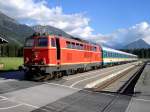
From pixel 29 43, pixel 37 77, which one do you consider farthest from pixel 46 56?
pixel 37 77

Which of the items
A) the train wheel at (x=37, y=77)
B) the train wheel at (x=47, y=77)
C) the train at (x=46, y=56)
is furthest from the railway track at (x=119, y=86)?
the train wheel at (x=37, y=77)

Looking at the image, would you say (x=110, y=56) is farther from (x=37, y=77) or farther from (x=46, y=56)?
(x=46, y=56)

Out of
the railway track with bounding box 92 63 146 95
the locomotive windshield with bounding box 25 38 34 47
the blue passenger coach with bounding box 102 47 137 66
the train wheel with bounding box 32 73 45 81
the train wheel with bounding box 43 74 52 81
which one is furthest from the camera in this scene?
the blue passenger coach with bounding box 102 47 137 66

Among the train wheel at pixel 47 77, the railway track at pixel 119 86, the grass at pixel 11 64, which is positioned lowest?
the railway track at pixel 119 86

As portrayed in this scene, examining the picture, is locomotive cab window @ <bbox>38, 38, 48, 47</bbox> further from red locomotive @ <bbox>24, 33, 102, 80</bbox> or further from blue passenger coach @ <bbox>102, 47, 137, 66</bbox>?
blue passenger coach @ <bbox>102, 47, 137, 66</bbox>

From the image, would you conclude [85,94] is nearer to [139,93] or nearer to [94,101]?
[94,101]

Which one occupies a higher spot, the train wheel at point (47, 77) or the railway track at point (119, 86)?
the train wheel at point (47, 77)

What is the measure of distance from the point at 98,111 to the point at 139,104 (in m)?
3.09

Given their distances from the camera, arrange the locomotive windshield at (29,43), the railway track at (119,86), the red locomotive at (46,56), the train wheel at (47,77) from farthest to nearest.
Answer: the train wheel at (47,77), the locomotive windshield at (29,43), the red locomotive at (46,56), the railway track at (119,86)

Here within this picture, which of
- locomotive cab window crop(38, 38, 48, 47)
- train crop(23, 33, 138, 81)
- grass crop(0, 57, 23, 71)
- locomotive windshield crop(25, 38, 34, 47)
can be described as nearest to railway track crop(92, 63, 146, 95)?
train crop(23, 33, 138, 81)

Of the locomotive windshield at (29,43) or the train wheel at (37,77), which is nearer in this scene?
the locomotive windshield at (29,43)

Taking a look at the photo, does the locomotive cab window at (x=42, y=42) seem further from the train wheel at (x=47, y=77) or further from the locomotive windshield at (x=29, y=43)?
the train wheel at (x=47, y=77)

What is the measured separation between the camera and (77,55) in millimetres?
31250

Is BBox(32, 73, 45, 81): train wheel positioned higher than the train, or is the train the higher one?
the train
